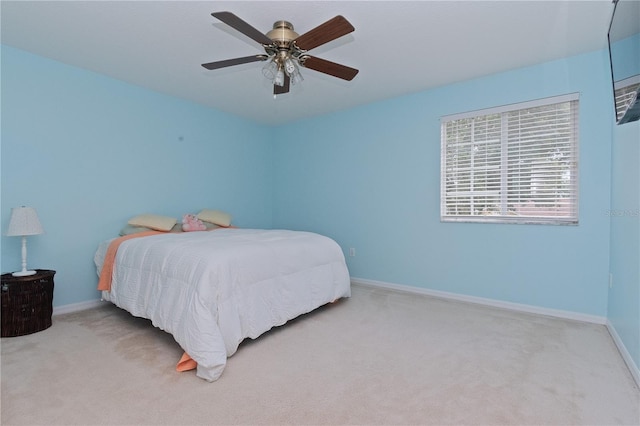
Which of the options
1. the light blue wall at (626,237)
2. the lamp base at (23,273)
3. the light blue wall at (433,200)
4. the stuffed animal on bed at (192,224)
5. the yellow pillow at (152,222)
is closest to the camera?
the light blue wall at (626,237)

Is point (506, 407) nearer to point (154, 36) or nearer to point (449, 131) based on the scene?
point (449, 131)

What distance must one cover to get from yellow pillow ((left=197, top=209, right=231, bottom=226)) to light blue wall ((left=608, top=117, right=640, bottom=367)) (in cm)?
373

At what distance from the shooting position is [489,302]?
3.23 meters

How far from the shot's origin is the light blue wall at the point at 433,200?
2.74 m

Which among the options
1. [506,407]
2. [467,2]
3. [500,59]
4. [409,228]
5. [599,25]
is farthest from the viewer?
[409,228]

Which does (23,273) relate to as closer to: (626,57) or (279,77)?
(279,77)

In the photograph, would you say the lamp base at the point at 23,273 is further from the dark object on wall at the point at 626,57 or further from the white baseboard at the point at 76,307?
the dark object on wall at the point at 626,57

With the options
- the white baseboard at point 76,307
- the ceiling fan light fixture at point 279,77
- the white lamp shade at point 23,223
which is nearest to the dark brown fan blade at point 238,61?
the ceiling fan light fixture at point 279,77

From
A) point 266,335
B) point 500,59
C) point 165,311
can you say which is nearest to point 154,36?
point 165,311

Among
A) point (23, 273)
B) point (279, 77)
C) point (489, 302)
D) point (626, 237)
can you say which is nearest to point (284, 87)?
point (279, 77)

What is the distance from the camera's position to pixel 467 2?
6.84ft

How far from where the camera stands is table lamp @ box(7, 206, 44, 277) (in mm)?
2479

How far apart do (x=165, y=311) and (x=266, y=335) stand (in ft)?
2.50

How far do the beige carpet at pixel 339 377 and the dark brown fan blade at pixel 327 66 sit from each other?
1.98 meters
